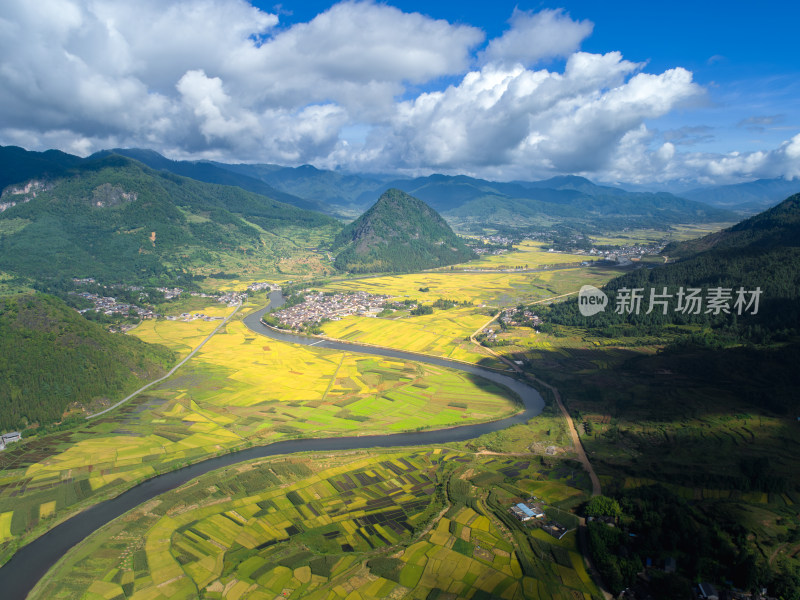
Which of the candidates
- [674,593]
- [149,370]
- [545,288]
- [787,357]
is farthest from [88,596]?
[545,288]

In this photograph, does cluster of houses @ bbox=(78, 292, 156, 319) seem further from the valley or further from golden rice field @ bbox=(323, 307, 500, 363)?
golden rice field @ bbox=(323, 307, 500, 363)

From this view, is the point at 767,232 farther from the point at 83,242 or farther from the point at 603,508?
the point at 83,242

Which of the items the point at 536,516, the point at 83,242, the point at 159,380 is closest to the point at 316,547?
the point at 536,516

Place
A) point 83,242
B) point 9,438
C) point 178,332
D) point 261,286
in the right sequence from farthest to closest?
point 83,242 → point 261,286 → point 178,332 → point 9,438

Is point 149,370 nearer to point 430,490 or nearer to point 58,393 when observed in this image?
point 58,393

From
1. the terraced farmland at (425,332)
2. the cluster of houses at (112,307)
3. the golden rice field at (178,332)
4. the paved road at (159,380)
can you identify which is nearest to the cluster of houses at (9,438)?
the paved road at (159,380)

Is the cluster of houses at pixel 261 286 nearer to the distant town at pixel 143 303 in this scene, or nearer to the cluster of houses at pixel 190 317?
the distant town at pixel 143 303
